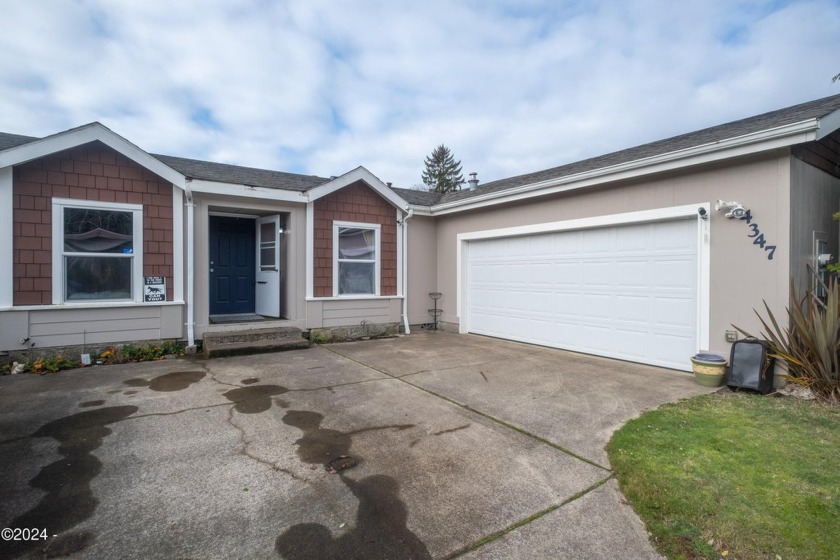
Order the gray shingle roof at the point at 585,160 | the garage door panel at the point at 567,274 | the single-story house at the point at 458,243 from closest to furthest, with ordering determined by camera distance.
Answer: the gray shingle roof at the point at 585,160
the single-story house at the point at 458,243
the garage door panel at the point at 567,274

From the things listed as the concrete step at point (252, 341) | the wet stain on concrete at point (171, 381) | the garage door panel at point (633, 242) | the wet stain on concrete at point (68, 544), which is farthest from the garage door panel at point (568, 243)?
the wet stain on concrete at point (68, 544)

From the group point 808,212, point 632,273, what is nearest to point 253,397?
point 632,273

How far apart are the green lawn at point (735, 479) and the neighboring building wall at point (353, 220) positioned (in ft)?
20.0

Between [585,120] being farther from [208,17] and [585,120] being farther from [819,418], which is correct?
[819,418]

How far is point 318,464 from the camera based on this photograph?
9.47 ft

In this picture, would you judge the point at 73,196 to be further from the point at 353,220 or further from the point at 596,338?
the point at 596,338

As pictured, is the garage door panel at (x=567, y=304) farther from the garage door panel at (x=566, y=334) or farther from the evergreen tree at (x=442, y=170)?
the evergreen tree at (x=442, y=170)

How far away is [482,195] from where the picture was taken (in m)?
8.45

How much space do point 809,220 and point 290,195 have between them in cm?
809

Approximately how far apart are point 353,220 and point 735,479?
292 inches

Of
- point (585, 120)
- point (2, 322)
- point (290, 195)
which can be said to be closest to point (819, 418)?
point (290, 195)

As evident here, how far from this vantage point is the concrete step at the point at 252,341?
21.6 ft

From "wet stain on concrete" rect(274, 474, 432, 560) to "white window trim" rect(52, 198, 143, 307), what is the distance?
5.95m

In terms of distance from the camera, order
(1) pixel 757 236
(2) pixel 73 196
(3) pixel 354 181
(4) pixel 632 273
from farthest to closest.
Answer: (3) pixel 354 181 < (4) pixel 632 273 < (2) pixel 73 196 < (1) pixel 757 236
